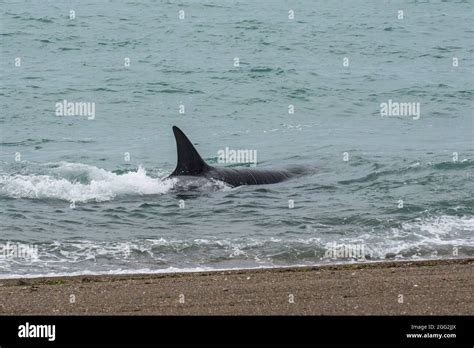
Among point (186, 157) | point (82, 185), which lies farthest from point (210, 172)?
point (82, 185)

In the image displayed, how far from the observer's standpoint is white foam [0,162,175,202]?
54.6ft

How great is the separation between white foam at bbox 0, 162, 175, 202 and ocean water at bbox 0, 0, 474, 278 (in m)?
0.06

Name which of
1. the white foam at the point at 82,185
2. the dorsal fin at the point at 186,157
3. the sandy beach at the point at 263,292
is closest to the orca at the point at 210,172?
the dorsal fin at the point at 186,157

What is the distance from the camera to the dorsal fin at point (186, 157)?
16.6 m

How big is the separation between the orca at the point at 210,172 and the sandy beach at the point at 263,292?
590cm

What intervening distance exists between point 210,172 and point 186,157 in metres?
0.69

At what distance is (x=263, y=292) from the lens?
9.51 metres

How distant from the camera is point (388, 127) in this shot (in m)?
26.0

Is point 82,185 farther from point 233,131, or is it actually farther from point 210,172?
point 233,131

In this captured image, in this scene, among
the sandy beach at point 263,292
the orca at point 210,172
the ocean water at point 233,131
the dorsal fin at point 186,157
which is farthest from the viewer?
the orca at point 210,172

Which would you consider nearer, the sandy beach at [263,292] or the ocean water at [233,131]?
the sandy beach at [263,292]

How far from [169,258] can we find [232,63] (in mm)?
23591

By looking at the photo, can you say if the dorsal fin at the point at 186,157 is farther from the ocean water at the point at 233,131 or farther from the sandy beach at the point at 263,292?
the sandy beach at the point at 263,292

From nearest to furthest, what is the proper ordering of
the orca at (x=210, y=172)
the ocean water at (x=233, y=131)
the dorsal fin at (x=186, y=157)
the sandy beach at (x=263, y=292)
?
1. the sandy beach at (x=263, y=292)
2. the ocean water at (x=233, y=131)
3. the dorsal fin at (x=186, y=157)
4. the orca at (x=210, y=172)
